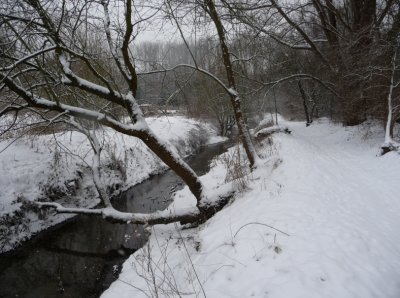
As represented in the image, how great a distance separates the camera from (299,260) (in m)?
3.40

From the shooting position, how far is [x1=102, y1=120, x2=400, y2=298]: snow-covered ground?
124 inches

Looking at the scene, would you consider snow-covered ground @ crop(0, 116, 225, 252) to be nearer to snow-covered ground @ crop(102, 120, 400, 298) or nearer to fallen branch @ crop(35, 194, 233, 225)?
fallen branch @ crop(35, 194, 233, 225)

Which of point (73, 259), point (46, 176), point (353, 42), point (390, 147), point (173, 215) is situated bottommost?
point (73, 259)

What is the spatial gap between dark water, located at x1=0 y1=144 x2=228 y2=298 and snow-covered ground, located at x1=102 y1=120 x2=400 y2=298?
2.65 feet

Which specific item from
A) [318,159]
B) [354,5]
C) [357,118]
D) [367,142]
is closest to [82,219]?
[318,159]

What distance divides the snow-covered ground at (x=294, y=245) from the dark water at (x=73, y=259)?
807mm

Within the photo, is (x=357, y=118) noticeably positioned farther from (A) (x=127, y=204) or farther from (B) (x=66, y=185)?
(B) (x=66, y=185)

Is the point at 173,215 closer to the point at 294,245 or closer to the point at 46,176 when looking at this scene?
the point at 294,245

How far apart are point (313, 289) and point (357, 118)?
12.1m

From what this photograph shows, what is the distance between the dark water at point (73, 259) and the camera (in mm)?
6340

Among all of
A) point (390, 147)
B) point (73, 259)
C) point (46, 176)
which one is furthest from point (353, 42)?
point (46, 176)

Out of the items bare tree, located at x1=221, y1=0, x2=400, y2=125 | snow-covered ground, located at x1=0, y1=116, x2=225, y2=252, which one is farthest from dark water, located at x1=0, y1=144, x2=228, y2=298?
bare tree, located at x1=221, y1=0, x2=400, y2=125

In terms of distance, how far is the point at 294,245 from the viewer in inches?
147

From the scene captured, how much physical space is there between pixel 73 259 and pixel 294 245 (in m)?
6.05
